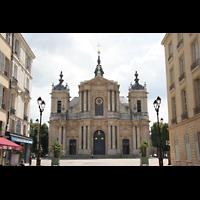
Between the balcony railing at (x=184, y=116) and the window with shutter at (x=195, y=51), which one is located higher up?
the window with shutter at (x=195, y=51)

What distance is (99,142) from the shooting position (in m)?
45.1

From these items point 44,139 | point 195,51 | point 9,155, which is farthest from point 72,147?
point 195,51

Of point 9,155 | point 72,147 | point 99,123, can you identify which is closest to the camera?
point 9,155

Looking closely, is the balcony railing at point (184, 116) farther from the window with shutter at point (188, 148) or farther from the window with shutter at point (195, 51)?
the window with shutter at point (195, 51)

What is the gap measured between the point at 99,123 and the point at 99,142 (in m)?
3.50

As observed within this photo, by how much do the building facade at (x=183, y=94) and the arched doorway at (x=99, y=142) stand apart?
84.8ft

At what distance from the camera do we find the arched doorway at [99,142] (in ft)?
146

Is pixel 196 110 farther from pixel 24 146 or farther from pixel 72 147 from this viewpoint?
pixel 72 147

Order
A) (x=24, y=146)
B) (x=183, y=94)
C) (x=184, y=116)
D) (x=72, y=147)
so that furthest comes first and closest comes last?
(x=72, y=147) → (x=24, y=146) → (x=183, y=94) → (x=184, y=116)

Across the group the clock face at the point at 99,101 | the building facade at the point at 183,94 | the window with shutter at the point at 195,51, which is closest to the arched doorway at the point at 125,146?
the clock face at the point at 99,101

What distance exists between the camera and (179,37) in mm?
18312

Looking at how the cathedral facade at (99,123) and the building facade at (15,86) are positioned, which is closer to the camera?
the building facade at (15,86)
